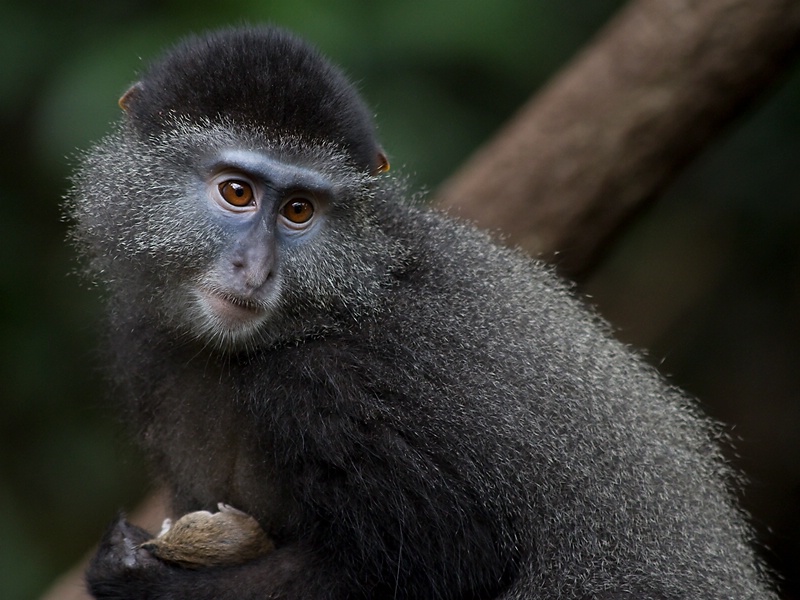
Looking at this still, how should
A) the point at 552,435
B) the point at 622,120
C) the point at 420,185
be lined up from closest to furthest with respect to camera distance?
1. the point at 552,435
2. the point at 622,120
3. the point at 420,185

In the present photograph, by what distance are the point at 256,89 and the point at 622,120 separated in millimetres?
2850

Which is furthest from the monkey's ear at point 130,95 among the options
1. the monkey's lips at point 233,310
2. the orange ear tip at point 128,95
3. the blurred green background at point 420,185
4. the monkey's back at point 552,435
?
the blurred green background at point 420,185

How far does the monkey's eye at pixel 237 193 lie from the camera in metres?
3.60

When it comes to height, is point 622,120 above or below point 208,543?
above

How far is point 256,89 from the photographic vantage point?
3.59 metres

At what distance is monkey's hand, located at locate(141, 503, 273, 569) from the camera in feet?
11.8

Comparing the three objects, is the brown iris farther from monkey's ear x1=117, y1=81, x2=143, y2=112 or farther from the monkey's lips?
monkey's ear x1=117, y1=81, x2=143, y2=112

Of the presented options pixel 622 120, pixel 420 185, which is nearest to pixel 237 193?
pixel 420 185

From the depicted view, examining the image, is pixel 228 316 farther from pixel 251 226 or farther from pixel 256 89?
pixel 256 89

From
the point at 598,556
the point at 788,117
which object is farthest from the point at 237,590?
the point at 788,117

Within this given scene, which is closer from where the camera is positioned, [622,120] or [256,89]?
[256,89]

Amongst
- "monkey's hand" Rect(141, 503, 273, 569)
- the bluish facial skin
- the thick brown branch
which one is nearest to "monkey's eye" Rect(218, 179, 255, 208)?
the bluish facial skin

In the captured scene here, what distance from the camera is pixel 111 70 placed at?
5.62 m

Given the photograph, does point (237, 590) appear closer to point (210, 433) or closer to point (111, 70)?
point (210, 433)
